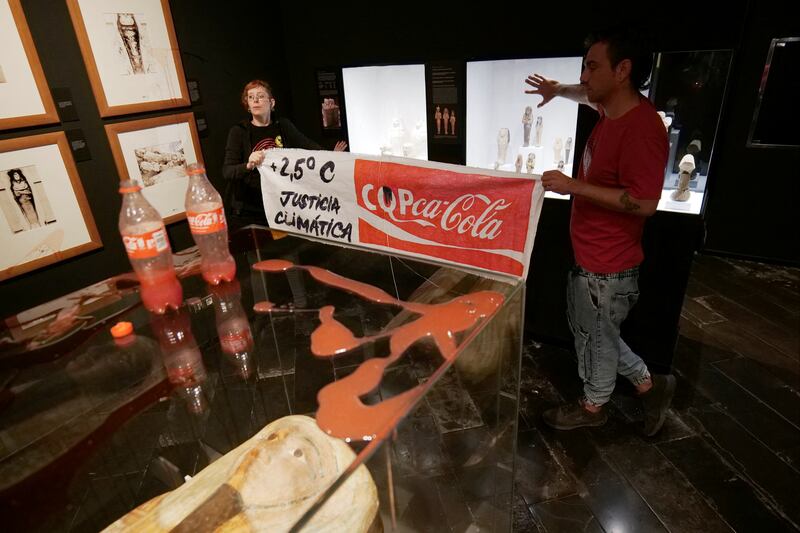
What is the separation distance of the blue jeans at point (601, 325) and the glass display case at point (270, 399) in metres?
0.45

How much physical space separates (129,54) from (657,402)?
3453 millimetres

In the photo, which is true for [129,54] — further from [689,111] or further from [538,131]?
[689,111]

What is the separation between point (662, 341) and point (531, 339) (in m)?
0.76

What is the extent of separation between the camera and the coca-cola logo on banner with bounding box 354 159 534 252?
1.76 metres

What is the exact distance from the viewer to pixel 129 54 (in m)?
2.84

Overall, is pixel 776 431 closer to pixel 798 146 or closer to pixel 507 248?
pixel 507 248

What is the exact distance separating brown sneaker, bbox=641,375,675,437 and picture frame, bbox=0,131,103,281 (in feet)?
10.4

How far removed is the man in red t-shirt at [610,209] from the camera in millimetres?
1779

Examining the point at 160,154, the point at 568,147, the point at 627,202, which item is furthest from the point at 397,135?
the point at 627,202

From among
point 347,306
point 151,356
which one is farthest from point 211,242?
point 347,306

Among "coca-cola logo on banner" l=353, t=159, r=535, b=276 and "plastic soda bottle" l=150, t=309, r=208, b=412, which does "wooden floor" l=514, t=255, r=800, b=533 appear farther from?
"plastic soda bottle" l=150, t=309, r=208, b=412

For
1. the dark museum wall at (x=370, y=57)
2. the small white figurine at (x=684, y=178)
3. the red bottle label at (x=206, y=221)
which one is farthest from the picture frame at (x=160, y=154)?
the small white figurine at (x=684, y=178)

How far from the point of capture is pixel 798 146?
3.70 metres

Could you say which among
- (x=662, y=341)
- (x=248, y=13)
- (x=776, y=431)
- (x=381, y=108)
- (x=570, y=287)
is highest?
(x=248, y=13)
